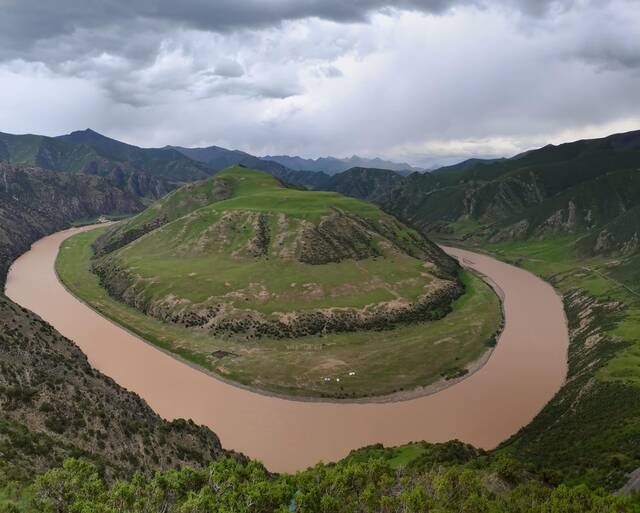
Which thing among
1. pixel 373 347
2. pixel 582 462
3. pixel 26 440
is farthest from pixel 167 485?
pixel 373 347

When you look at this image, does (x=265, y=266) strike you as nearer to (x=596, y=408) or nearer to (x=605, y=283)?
(x=596, y=408)

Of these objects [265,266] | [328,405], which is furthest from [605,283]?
[328,405]

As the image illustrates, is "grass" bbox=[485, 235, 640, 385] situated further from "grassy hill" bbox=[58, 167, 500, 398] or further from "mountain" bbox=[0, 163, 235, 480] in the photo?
"mountain" bbox=[0, 163, 235, 480]

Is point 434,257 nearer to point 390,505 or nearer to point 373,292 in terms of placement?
point 373,292

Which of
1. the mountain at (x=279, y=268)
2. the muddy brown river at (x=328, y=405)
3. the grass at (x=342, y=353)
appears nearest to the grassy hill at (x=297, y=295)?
the grass at (x=342, y=353)

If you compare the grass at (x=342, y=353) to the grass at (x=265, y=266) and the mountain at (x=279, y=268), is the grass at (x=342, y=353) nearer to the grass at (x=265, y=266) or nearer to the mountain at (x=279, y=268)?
the mountain at (x=279, y=268)

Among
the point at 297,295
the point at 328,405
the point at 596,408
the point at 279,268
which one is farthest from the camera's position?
the point at 279,268

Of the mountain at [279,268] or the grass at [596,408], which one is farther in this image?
the mountain at [279,268]
